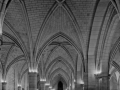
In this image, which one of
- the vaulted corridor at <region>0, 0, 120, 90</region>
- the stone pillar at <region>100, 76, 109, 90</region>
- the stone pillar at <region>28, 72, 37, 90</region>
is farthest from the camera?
the stone pillar at <region>28, 72, 37, 90</region>

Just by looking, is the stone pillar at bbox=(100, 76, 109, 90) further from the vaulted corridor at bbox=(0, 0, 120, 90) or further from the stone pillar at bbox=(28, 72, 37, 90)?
the stone pillar at bbox=(28, 72, 37, 90)

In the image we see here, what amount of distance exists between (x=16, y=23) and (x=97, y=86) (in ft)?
29.5

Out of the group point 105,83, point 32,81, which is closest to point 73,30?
point 105,83

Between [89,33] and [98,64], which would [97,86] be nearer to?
[98,64]

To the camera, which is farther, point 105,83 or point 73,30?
point 73,30

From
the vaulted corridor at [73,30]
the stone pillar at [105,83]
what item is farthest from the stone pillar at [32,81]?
the stone pillar at [105,83]

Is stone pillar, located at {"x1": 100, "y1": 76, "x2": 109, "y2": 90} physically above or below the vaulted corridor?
below

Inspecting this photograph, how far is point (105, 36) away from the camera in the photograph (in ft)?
58.6

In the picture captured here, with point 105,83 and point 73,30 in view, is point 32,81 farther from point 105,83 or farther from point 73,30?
point 105,83

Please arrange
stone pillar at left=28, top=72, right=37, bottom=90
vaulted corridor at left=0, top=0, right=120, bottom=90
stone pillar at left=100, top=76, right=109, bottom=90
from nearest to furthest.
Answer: vaulted corridor at left=0, top=0, right=120, bottom=90, stone pillar at left=100, top=76, right=109, bottom=90, stone pillar at left=28, top=72, right=37, bottom=90

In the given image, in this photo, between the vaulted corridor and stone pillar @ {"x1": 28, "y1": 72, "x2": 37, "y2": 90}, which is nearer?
the vaulted corridor

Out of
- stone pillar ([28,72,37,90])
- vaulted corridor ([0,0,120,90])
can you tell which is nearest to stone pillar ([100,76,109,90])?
vaulted corridor ([0,0,120,90])

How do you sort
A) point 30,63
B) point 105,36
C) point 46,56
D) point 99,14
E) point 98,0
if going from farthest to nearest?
point 46,56 → point 30,63 → point 105,36 → point 99,14 → point 98,0

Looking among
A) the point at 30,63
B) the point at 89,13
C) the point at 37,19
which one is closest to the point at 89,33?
the point at 89,13
